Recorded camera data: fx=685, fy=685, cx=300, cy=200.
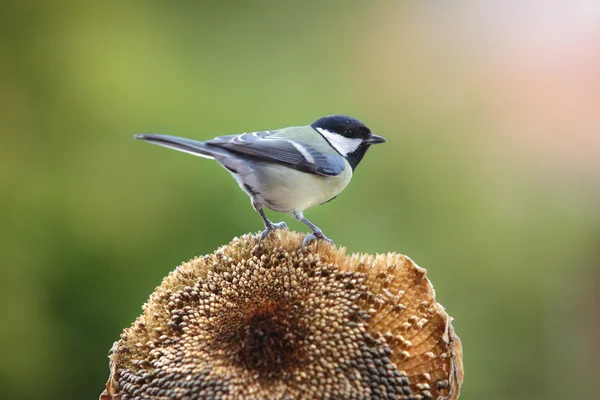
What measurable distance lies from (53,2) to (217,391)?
3411 millimetres

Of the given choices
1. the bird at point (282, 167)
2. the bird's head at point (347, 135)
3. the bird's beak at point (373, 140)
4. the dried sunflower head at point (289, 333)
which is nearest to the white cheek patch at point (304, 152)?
the bird at point (282, 167)

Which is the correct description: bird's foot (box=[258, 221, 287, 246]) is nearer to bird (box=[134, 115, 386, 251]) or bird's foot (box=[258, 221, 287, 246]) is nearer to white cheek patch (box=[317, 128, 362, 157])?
bird (box=[134, 115, 386, 251])

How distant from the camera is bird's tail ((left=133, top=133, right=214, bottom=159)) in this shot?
1.58m

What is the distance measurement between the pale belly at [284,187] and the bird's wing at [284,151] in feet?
0.07

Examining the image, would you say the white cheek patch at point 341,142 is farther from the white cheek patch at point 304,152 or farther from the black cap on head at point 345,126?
the white cheek patch at point 304,152

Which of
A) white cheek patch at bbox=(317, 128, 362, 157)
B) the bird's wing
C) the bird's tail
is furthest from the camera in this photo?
white cheek patch at bbox=(317, 128, 362, 157)

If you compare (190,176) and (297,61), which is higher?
(297,61)

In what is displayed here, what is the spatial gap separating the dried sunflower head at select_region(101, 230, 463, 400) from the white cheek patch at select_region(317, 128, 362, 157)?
1.78 feet

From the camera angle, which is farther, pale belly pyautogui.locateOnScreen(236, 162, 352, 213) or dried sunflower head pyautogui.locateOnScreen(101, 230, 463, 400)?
pale belly pyautogui.locateOnScreen(236, 162, 352, 213)

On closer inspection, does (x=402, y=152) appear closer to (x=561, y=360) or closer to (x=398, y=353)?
(x=561, y=360)

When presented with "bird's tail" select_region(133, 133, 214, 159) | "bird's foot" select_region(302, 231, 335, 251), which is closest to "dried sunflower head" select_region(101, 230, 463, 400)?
"bird's foot" select_region(302, 231, 335, 251)

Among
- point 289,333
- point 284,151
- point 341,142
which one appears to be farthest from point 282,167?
point 289,333

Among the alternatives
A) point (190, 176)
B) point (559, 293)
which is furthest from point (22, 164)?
point (559, 293)

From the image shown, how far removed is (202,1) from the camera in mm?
4293
